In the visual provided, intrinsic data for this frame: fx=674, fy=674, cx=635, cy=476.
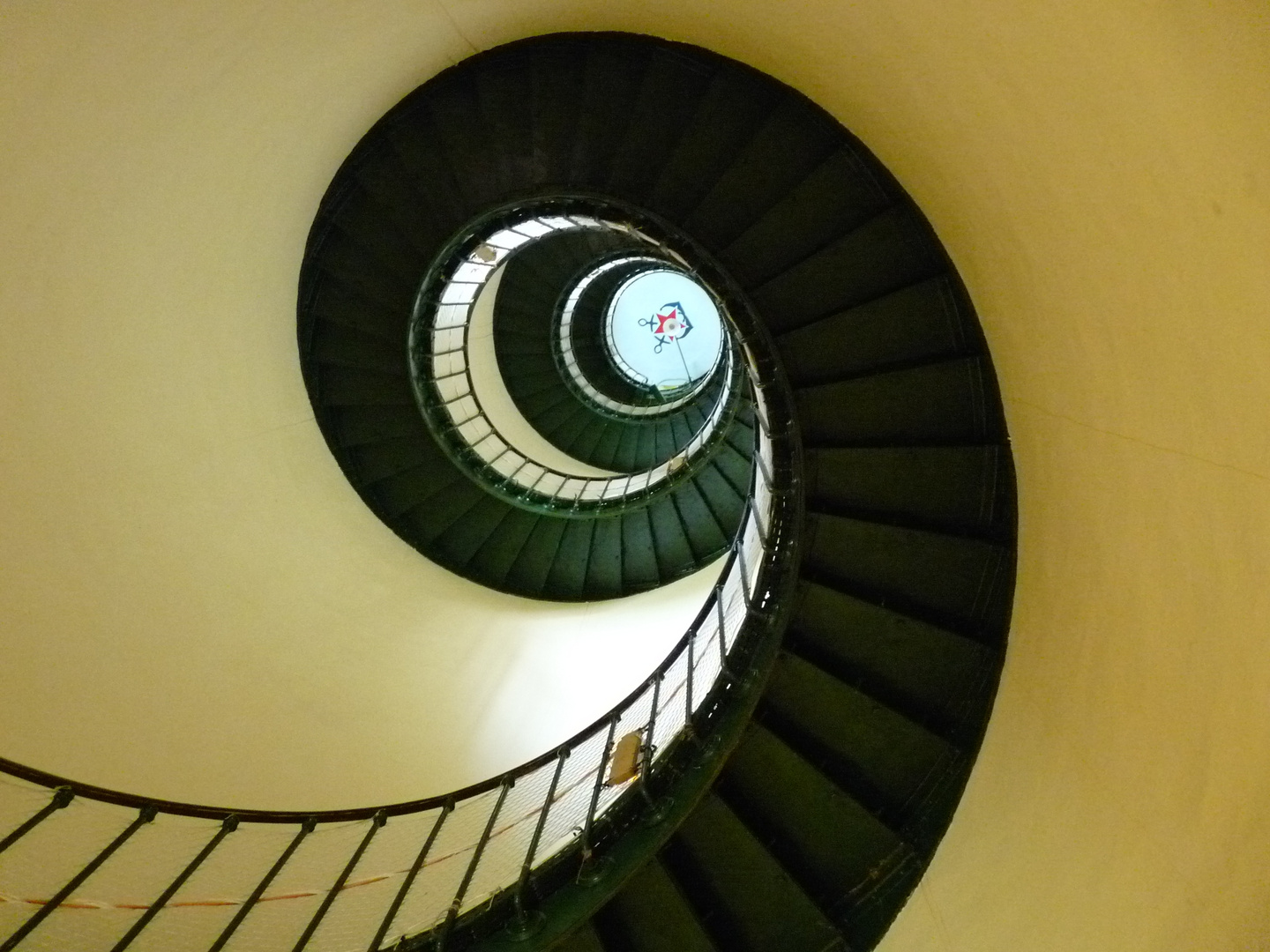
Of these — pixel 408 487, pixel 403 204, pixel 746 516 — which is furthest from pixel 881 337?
pixel 408 487

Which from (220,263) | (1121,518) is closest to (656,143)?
(220,263)

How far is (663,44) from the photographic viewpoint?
4.83m

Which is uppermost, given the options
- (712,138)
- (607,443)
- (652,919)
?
(712,138)

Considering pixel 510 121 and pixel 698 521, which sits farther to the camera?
pixel 698 521

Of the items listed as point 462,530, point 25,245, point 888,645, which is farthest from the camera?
point 462,530

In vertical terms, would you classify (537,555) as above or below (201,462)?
below

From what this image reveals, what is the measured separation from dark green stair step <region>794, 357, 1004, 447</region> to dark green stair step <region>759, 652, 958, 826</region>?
1.66m

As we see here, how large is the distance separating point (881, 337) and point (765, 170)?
4.81 ft

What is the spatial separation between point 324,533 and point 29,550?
2546 mm

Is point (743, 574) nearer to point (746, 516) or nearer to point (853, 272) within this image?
point (746, 516)

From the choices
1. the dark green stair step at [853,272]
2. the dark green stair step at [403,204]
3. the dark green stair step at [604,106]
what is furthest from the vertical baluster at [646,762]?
the dark green stair step at [403,204]

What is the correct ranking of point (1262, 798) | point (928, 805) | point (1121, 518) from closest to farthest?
point (1262, 798)
point (1121, 518)
point (928, 805)

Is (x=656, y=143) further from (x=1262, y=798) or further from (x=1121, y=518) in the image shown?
(x=1262, y=798)

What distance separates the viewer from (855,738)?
14.3 feet
